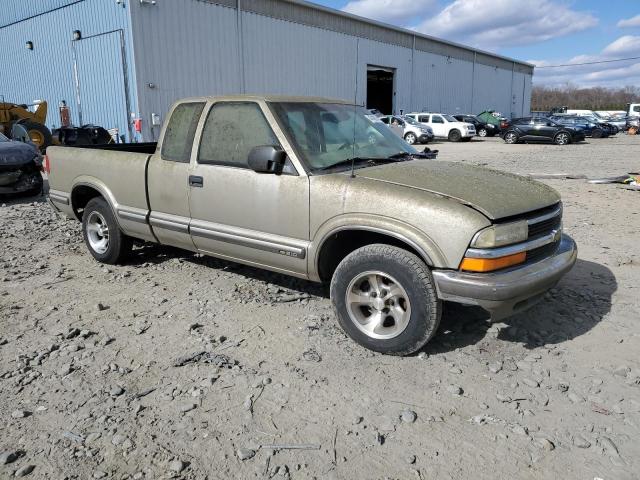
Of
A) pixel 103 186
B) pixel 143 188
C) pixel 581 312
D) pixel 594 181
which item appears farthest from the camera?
pixel 594 181

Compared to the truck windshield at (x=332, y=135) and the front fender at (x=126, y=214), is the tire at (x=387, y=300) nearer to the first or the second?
the truck windshield at (x=332, y=135)

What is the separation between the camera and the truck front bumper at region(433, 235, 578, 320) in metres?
3.17

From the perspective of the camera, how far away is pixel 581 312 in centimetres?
434

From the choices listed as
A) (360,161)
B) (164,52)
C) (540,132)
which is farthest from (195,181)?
(540,132)

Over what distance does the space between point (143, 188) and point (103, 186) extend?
0.71 meters

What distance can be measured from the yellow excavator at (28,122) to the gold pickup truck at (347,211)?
12800 millimetres

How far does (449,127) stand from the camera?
31281mm

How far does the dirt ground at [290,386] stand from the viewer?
2605mm

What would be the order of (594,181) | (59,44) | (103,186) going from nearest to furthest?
(103,186) → (594,181) → (59,44)

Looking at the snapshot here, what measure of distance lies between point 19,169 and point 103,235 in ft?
16.8

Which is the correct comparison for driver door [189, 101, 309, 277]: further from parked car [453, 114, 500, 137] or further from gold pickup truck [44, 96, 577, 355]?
parked car [453, 114, 500, 137]

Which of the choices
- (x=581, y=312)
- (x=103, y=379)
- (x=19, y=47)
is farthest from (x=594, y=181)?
(x=19, y=47)

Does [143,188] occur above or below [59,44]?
below

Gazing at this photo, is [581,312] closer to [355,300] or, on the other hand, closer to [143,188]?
[355,300]
